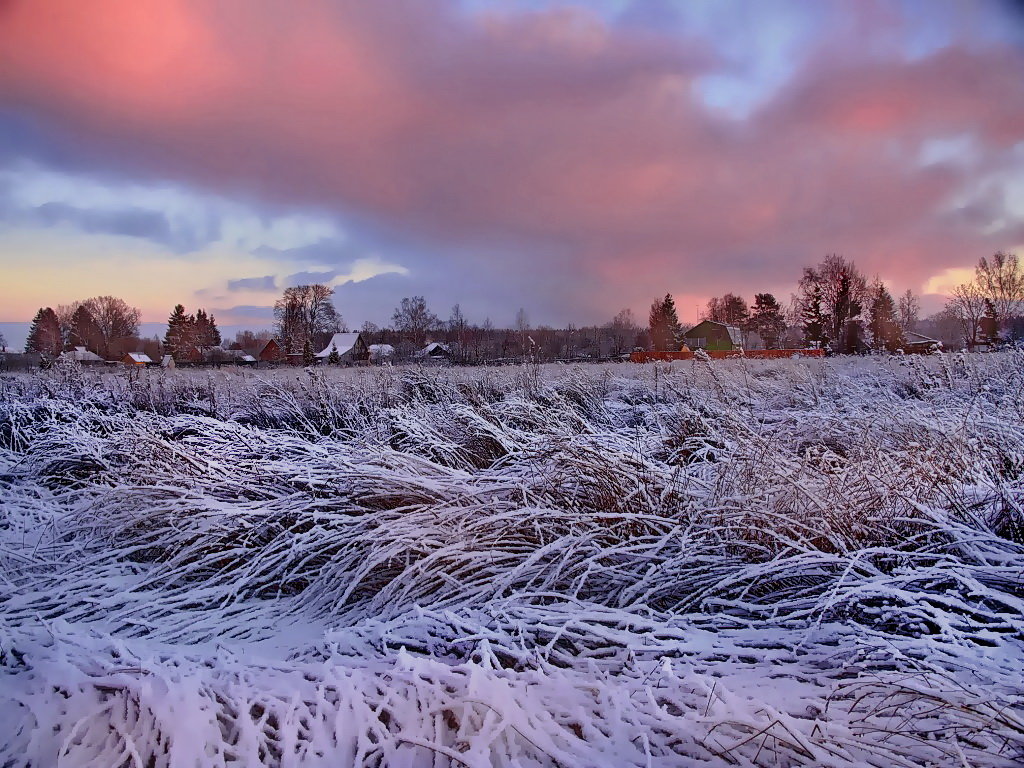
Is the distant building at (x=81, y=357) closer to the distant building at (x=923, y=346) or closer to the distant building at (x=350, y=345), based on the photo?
the distant building at (x=923, y=346)

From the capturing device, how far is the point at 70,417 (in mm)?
6578

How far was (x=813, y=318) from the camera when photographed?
4472 centimetres

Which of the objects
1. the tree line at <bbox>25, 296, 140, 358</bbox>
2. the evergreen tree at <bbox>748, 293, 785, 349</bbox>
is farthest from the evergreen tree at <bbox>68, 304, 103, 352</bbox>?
the evergreen tree at <bbox>748, 293, 785, 349</bbox>

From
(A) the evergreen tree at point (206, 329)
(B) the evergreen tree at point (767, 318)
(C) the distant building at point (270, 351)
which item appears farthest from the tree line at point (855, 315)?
(A) the evergreen tree at point (206, 329)

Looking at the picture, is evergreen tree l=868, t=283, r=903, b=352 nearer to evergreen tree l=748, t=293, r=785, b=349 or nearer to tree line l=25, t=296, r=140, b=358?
evergreen tree l=748, t=293, r=785, b=349

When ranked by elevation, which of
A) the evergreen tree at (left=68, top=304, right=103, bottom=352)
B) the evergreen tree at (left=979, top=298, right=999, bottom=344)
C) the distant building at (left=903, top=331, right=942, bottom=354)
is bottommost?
the distant building at (left=903, top=331, right=942, bottom=354)

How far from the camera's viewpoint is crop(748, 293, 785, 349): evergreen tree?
179 ft

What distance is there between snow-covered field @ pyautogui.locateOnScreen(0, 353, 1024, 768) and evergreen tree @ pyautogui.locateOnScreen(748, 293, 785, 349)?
54.6m

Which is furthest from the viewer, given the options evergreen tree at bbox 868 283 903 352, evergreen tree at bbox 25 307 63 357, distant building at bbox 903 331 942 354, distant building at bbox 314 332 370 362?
evergreen tree at bbox 25 307 63 357

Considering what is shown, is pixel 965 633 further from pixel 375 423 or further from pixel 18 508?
pixel 18 508

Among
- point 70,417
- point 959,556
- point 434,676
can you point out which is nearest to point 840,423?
point 959,556

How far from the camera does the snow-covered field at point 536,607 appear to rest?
1.40 metres

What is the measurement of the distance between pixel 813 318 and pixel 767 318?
1371cm

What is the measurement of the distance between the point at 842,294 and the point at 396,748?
49.3 meters
